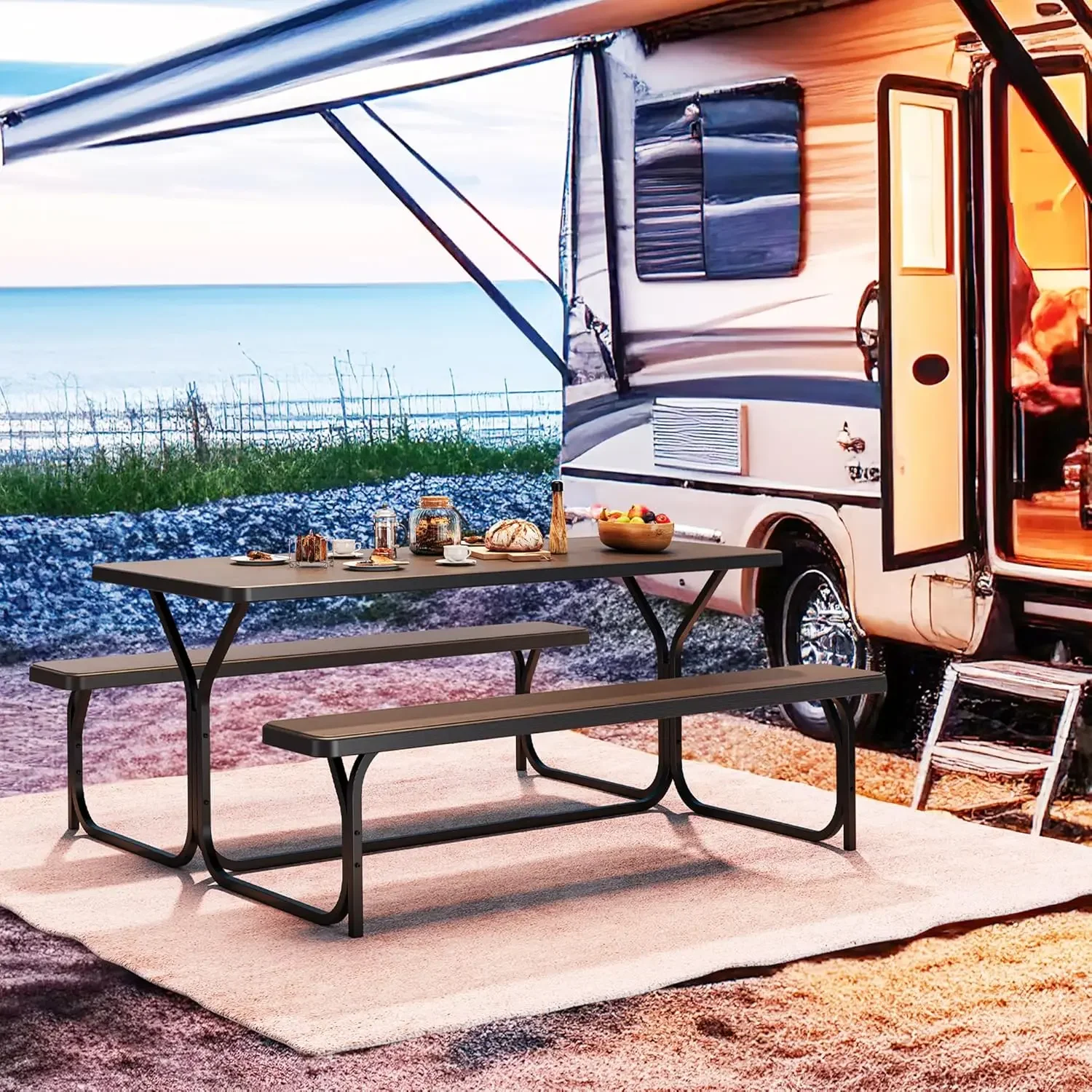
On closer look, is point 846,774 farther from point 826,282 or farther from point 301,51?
point 301,51

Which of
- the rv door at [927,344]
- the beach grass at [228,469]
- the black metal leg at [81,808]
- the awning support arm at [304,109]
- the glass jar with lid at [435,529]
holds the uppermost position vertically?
the awning support arm at [304,109]

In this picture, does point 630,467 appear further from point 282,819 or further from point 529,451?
point 529,451

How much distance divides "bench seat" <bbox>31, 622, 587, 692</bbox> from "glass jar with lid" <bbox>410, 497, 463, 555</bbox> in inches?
13.2

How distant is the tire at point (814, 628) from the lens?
606 cm

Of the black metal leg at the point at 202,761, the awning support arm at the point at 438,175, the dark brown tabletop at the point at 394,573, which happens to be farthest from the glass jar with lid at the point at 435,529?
the awning support arm at the point at 438,175

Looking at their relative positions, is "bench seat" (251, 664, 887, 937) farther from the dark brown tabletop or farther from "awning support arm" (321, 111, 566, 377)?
"awning support arm" (321, 111, 566, 377)

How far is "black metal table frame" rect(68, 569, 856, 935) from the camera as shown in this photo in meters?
4.13

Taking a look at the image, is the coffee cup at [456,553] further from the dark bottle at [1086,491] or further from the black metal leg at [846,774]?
the dark bottle at [1086,491]

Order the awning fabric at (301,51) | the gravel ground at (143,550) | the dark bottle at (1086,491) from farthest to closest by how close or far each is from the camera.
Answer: the gravel ground at (143,550) < the awning fabric at (301,51) < the dark bottle at (1086,491)

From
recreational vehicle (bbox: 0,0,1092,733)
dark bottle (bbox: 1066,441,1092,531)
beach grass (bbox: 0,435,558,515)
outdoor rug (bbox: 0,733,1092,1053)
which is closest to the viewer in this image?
outdoor rug (bbox: 0,733,1092,1053)

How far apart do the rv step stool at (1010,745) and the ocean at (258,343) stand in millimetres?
3835

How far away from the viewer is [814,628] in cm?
629

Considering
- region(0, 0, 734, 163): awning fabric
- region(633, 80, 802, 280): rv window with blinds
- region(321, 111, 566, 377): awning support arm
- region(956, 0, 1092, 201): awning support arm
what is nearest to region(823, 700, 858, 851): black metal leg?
region(956, 0, 1092, 201): awning support arm

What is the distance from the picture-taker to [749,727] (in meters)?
6.61
